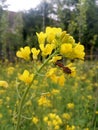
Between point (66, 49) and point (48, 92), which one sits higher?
point (66, 49)

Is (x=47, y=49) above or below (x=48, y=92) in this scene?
above

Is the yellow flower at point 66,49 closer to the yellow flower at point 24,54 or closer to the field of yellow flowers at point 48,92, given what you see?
the field of yellow flowers at point 48,92

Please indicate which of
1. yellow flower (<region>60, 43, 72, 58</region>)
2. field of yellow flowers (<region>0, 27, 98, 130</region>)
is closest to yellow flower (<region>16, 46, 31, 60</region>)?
field of yellow flowers (<region>0, 27, 98, 130</region>)

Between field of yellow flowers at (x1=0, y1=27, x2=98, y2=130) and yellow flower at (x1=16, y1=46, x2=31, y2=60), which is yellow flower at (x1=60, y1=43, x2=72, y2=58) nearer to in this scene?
field of yellow flowers at (x1=0, y1=27, x2=98, y2=130)

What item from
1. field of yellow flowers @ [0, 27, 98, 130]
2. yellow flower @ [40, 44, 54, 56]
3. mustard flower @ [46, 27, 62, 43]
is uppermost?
mustard flower @ [46, 27, 62, 43]

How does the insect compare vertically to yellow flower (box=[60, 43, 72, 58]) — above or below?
below

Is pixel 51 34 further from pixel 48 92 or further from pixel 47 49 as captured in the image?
pixel 48 92

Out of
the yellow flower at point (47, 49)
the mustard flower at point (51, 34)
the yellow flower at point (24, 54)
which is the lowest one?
the yellow flower at point (24, 54)

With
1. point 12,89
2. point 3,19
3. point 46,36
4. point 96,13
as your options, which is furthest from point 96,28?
point 46,36

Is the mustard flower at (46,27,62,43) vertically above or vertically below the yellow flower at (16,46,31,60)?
above

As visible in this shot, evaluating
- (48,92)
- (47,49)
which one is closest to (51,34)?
(47,49)

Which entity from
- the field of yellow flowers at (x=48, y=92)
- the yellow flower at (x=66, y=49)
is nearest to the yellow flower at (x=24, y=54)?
the field of yellow flowers at (x=48, y=92)
